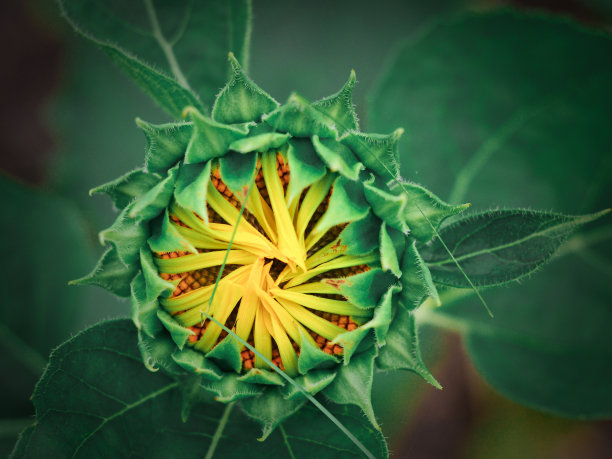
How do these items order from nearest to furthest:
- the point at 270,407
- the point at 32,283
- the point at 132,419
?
the point at 270,407
the point at 132,419
the point at 32,283

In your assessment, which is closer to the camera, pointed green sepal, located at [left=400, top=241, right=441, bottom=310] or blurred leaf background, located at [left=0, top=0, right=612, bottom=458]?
pointed green sepal, located at [left=400, top=241, right=441, bottom=310]

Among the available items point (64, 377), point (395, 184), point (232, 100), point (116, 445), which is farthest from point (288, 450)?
point (232, 100)

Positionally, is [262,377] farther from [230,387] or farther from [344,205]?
[344,205]

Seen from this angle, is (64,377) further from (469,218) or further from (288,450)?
(469,218)

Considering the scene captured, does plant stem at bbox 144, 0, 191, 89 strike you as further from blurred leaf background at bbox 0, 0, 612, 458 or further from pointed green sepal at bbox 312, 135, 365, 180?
pointed green sepal at bbox 312, 135, 365, 180

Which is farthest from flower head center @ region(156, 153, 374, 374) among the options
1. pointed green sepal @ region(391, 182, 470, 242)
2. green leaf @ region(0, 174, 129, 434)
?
green leaf @ region(0, 174, 129, 434)

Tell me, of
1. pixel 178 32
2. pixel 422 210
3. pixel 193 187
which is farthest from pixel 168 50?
pixel 422 210
